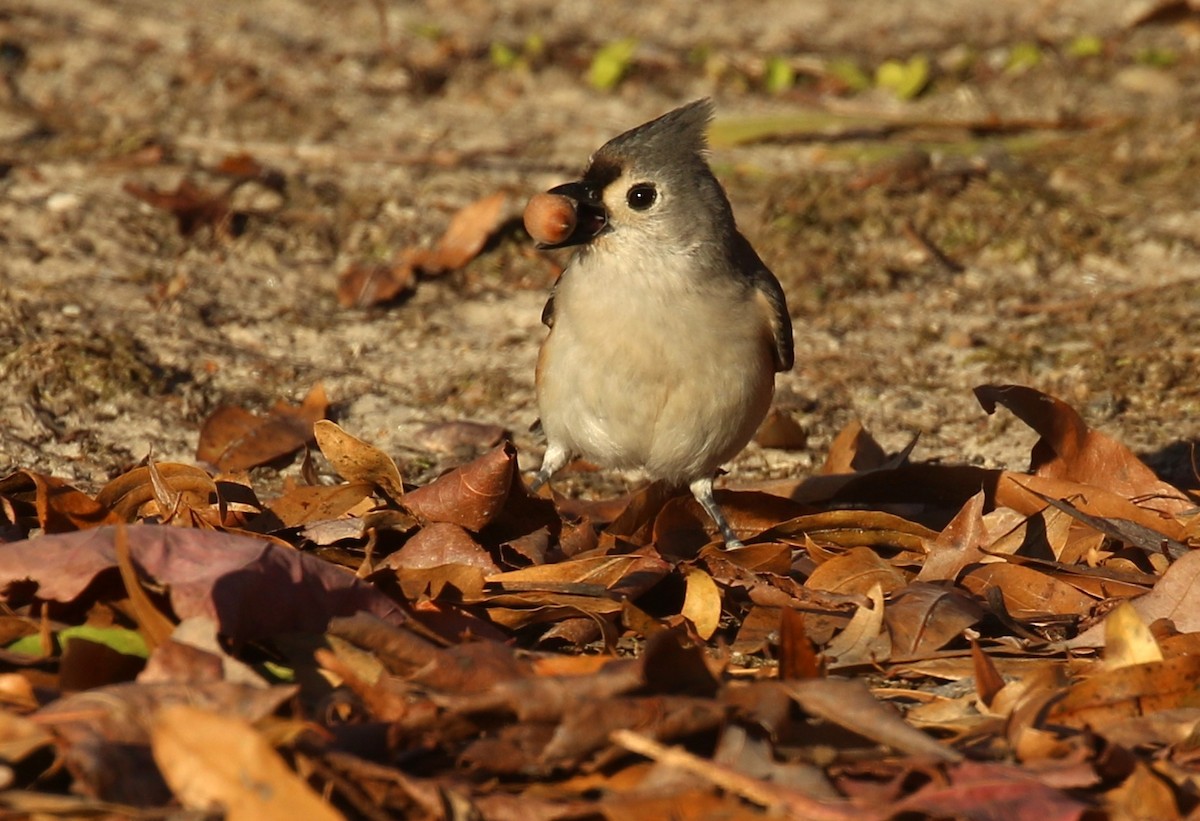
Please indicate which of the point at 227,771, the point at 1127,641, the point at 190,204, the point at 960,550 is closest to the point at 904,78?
the point at 190,204

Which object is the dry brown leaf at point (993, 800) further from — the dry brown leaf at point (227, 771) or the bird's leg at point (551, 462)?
the bird's leg at point (551, 462)

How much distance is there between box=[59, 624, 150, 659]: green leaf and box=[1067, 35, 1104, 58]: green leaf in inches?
338

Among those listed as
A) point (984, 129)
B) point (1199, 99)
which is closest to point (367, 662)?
point (984, 129)

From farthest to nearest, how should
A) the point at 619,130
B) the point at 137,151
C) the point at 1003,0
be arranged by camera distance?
1. the point at 1003,0
2. the point at 619,130
3. the point at 137,151

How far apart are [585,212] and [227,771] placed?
2801 millimetres

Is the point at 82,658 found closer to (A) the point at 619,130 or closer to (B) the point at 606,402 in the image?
(B) the point at 606,402

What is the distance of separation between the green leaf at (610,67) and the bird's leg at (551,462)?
14.9 feet

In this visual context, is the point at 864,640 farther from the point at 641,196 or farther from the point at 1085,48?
the point at 1085,48

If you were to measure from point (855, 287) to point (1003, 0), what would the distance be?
4.44 metres

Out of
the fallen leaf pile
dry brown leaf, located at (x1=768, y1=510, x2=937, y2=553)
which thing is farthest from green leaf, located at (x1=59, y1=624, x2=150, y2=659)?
dry brown leaf, located at (x1=768, y1=510, x2=937, y2=553)

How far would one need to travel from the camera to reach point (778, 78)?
9930 millimetres

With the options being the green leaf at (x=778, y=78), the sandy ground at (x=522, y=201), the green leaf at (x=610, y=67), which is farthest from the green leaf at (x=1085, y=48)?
the green leaf at (x=610, y=67)

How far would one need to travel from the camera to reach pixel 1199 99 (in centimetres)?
980

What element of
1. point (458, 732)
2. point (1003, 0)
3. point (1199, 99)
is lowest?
point (458, 732)
